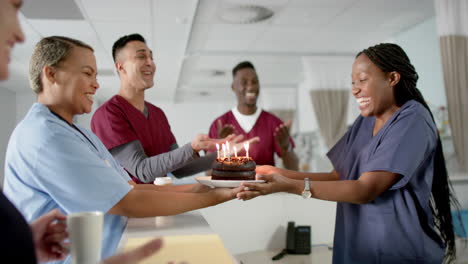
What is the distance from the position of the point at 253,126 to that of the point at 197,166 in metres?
1.01

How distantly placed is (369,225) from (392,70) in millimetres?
646

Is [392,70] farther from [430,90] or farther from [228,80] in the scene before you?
[228,80]

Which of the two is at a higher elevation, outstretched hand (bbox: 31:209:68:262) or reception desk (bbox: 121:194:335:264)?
outstretched hand (bbox: 31:209:68:262)

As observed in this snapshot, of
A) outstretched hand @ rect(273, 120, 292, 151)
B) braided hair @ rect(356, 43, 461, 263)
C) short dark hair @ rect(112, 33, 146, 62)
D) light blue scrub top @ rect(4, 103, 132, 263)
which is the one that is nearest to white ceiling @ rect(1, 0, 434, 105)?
outstretched hand @ rect(273, 120, 292, 151)

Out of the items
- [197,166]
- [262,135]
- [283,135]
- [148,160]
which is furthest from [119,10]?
[148,160]

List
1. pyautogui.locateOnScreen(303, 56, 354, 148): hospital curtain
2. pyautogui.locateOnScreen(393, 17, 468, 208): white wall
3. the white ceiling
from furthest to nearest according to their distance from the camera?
pyautogui.locateOnScreen(303, 56, 354, 148): hospital curtain < pyautogui.locateOnScreen(393, 17, 468, 208): white wall < the white ceiling

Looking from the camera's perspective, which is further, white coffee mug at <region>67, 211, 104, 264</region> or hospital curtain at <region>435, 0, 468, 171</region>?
hospital curtain at <region>435, 0, 468, 171</region>

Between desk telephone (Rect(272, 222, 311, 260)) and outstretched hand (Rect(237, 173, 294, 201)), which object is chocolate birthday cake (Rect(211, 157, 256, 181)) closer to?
outstretched hand (Rect(237, 173, 294, 201))

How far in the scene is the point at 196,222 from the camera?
1.17 m

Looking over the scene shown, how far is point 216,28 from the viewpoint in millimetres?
4570

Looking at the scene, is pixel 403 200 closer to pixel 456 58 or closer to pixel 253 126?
pixel 253 126

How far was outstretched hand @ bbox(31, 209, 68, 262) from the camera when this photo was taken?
2.75 ft

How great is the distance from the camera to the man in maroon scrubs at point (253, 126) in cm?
296

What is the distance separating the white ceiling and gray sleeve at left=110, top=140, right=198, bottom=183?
7.35 feet
